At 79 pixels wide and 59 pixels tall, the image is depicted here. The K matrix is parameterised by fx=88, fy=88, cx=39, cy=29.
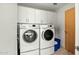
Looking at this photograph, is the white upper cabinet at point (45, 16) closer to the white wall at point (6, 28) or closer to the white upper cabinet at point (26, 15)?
the white upper cabinet at point (26, 15)

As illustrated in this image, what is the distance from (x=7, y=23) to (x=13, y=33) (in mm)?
107

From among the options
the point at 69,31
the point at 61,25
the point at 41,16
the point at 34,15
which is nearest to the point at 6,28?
the point at 34,15

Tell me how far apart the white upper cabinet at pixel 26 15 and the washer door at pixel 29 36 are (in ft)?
0.63

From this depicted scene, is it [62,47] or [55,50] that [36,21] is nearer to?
[55,50]

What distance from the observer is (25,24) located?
1.38m

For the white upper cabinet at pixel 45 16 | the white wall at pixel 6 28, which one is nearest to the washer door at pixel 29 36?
the white upper cabinet at pixel 45 16

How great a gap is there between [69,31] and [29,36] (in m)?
0.81

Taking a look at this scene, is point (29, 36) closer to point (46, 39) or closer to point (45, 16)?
point (46, 39)

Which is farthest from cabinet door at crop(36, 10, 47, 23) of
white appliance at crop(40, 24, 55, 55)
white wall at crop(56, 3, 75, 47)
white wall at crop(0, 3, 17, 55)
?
white wall at crop(0, 3, 17, 55)

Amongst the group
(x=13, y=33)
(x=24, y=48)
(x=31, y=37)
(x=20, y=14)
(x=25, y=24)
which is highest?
(x=20, y=14)

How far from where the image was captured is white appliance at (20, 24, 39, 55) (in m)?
1.37
